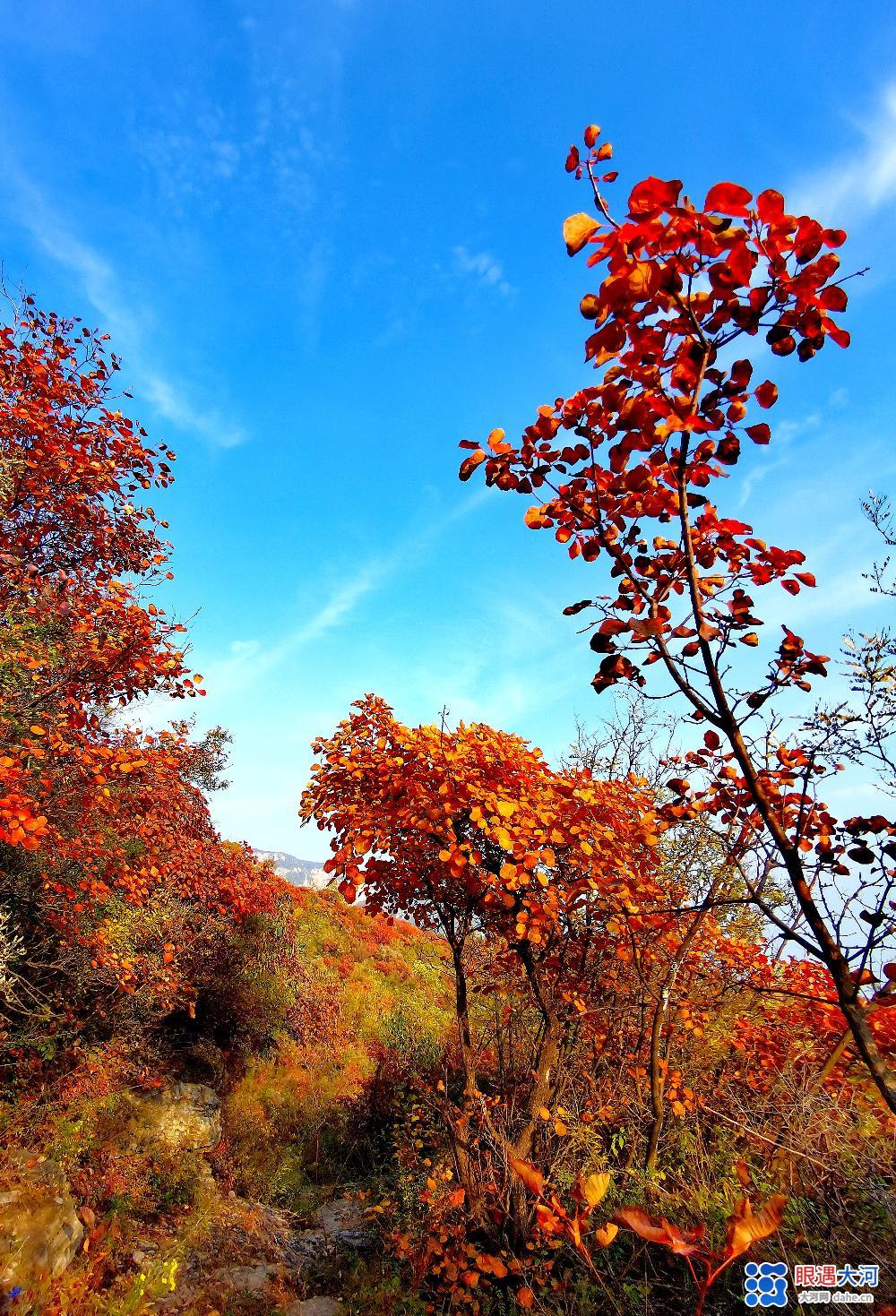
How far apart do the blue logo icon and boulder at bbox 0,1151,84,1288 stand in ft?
17.8

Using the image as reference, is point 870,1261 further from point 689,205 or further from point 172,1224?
point 172,1224

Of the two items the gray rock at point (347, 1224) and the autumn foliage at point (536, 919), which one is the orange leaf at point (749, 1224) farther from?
the gray rock at point (347, 1224)

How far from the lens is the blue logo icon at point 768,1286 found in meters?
2.82

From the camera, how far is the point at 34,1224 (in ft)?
15.9

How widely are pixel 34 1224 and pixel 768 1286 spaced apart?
5819mm

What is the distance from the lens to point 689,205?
1.20 meters

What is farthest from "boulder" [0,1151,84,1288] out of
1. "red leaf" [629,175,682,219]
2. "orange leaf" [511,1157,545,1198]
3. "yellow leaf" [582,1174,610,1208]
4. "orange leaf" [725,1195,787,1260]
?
"red leaf" [629,175,682,219]

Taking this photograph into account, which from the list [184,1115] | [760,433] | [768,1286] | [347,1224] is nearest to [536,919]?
[768,1286]

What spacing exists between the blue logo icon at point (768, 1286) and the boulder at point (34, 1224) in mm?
5435

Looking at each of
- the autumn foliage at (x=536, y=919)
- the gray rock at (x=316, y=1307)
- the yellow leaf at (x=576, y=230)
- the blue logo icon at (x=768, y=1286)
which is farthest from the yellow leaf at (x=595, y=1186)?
the gray rock at (x=316, y=1307)

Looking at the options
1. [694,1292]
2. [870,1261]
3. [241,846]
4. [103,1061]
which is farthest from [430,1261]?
[241,846]

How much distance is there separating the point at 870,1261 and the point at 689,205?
4.62 meters

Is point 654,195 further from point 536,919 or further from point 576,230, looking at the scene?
point 536,919

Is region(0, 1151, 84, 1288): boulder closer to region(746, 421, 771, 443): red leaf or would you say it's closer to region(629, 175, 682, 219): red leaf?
region(746, 421, 771, 443): red leaf
